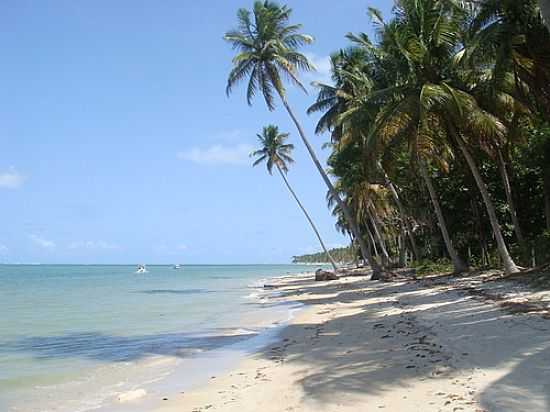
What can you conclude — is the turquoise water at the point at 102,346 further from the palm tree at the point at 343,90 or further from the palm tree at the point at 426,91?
the palm tree at the point at 343,90

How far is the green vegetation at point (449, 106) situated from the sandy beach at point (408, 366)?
7.53 meters

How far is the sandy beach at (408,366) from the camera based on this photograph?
5.74 m

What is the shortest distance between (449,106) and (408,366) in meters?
13.5

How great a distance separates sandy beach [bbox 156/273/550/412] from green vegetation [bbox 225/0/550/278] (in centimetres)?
753

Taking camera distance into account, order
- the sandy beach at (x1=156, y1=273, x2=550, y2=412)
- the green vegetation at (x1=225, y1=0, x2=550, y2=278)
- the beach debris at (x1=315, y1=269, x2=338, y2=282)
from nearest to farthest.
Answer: the sandy beach at (x1=156, y1=273, x2=550, y2=412), the green vegetation at (x1=225, y1=0, x2=550, y2=278), the beach debris at (x1=315, y1=269, x2=338, y2=282)

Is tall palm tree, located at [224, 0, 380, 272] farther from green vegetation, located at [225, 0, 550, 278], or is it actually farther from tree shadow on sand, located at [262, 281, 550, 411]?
tree shadow on sand, located at [262, 281, 550, 411]

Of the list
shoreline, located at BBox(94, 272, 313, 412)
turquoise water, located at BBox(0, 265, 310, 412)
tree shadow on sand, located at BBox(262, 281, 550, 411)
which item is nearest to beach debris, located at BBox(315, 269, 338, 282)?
turquoise water, located at BBox(0, 265, 310, 412)

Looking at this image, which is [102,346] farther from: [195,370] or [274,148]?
[274,148]

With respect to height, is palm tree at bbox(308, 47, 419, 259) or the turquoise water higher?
palm tree at bbox(308, 47, 419, 259)

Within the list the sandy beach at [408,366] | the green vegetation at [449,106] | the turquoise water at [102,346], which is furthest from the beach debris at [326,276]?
the sandy beach at [408,366]

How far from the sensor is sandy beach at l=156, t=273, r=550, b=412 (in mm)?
5738

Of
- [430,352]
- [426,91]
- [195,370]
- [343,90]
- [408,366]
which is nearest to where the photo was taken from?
[408,366]

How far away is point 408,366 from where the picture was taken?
738 cm

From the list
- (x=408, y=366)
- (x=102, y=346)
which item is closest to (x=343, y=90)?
(x=102, y=346)
